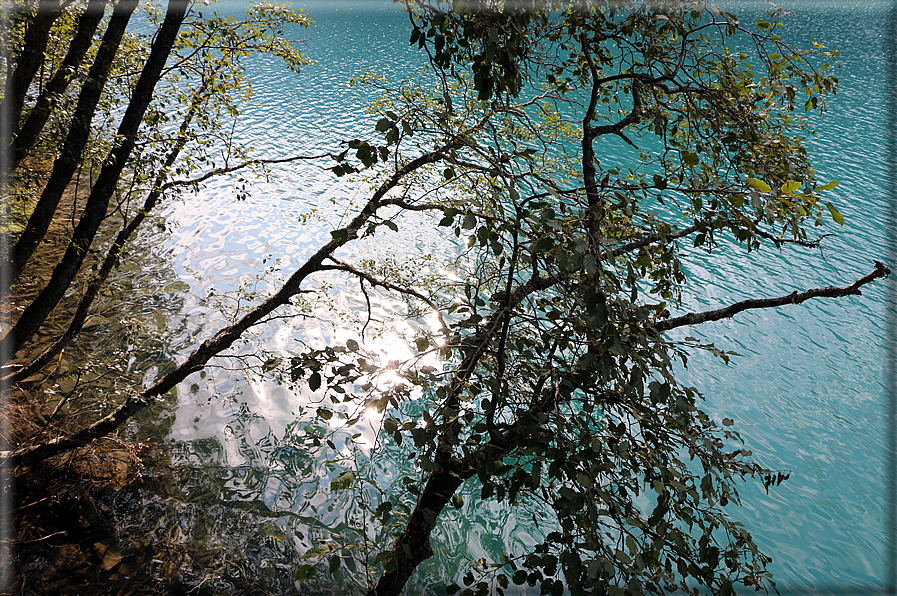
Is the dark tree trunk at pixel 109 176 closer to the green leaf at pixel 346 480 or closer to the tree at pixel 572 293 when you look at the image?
the tree at pixel 572 293

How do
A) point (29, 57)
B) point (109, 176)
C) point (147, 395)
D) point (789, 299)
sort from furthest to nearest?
point (147, 395)
point (109, 176)
point (29, 57)
point (789, 299)

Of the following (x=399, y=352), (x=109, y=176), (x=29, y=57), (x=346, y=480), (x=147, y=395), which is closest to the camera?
(x=346, y=480)

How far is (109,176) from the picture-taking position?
486 cm

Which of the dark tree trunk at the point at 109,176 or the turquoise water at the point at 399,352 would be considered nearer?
the dark tree trunk at the point at 109,176

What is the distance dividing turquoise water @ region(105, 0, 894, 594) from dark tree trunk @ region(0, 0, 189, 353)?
3.09m

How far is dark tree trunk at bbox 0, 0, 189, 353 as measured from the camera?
4418 millimetres

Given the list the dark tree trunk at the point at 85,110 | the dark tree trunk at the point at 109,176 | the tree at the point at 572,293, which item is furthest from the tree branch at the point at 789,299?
the dark tree trunk at the point at 85,110

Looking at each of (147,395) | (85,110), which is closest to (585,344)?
(85,110)

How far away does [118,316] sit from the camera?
36.9 feet

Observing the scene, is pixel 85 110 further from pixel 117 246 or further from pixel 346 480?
pixel 346 480

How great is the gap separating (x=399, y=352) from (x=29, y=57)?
8.31 metres

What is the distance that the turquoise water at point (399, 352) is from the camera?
314 inches

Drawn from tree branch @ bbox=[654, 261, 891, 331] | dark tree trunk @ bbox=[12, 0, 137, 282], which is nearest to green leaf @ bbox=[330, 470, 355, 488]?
tree branch @ bbox=[654, 261, 891, 331]

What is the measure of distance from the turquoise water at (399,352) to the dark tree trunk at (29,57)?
12.0 ft
